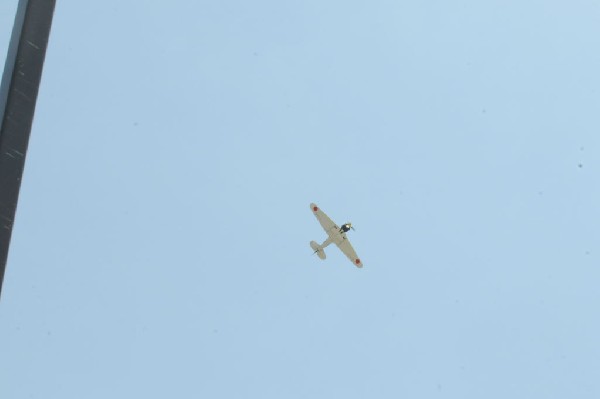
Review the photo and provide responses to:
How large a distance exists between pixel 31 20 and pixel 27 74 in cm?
162

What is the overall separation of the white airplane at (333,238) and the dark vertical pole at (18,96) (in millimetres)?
9469

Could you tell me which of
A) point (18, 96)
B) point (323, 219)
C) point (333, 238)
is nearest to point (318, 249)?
point (333, 238)

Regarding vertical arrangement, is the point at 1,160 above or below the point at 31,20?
below

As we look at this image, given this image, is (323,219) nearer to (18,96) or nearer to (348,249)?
(348,249)

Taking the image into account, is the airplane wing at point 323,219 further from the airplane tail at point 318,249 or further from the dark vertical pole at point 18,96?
the dark vertical pole at point 18,96

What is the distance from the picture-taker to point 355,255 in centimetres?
2327

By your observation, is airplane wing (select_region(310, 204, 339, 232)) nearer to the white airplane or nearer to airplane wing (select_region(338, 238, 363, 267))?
the white airplane

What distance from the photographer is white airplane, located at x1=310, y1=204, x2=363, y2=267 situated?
23.0 m

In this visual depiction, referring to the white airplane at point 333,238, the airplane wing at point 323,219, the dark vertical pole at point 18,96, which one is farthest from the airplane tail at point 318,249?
the dark vertical pole at point 18,96

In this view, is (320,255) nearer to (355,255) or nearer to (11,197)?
(355,255)

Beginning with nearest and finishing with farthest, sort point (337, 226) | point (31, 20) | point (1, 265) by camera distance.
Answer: point (1, 265) < point (31, 20) < point (337, 226)

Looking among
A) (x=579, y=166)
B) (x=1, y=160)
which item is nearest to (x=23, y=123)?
(x=1, y=160)

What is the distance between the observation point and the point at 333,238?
76.3 ft

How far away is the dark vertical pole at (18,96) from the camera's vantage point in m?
16.2
